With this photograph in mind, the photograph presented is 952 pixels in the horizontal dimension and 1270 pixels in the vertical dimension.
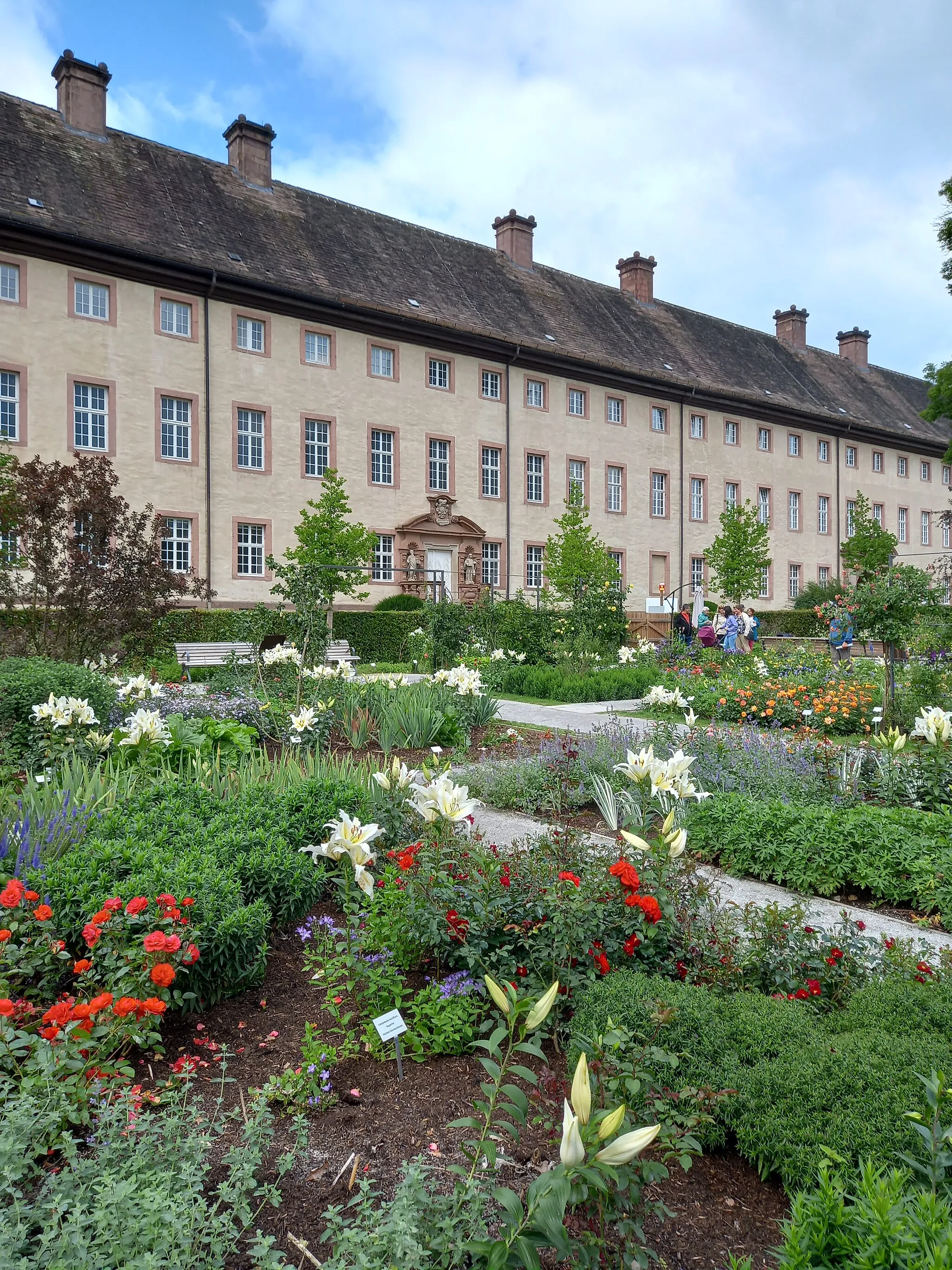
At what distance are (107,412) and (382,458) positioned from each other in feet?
26.4

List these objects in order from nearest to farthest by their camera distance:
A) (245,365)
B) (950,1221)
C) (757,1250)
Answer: (950,1221), (757,1250), (245,365)

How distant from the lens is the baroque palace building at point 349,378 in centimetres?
2178

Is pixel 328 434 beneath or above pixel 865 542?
above

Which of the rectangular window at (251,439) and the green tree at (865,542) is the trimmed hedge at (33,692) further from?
the green tree at (865,542)

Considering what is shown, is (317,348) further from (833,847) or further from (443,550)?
(833,847)

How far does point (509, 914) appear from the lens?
10.7 ft

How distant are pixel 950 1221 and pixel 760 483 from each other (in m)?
38.4

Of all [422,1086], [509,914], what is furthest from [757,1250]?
[509,914]

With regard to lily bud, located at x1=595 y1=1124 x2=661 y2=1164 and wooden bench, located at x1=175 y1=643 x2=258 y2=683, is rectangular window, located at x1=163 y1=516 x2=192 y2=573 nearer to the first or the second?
wooden bench, located at x1=175 y1=643 x2=258 y2=683

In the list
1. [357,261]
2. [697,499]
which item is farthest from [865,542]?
[357,261]

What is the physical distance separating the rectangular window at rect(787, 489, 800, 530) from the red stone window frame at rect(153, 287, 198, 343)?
26627 millimetres

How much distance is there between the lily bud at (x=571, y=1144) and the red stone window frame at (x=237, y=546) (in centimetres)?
2282

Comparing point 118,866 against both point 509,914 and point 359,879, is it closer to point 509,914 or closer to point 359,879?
point 359,879

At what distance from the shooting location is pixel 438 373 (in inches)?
1104
